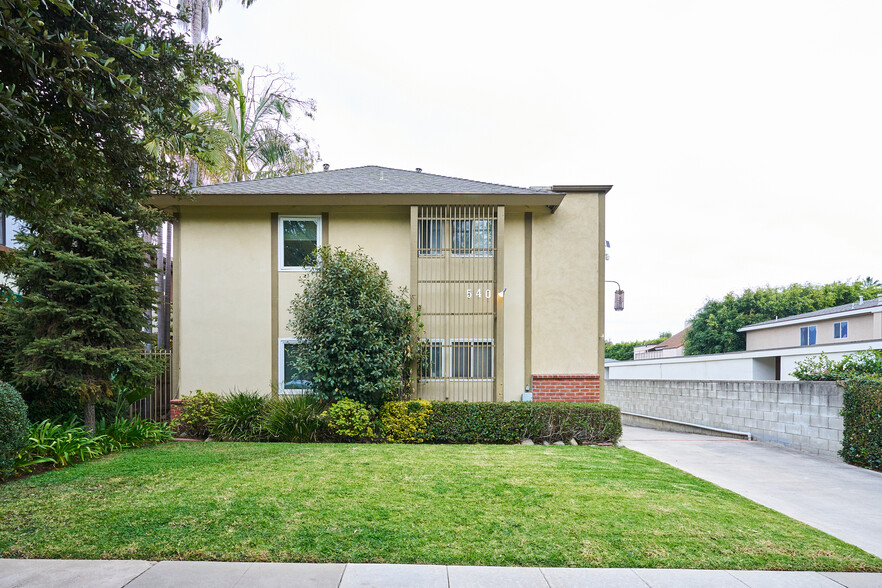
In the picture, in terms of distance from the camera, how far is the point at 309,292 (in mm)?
9320

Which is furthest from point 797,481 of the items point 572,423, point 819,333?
point 819,333

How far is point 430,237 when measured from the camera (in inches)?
400

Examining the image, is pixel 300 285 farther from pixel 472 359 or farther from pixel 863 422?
pixel 863 422

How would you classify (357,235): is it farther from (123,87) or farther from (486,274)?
(123,87)

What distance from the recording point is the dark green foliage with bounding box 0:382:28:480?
5645 mm

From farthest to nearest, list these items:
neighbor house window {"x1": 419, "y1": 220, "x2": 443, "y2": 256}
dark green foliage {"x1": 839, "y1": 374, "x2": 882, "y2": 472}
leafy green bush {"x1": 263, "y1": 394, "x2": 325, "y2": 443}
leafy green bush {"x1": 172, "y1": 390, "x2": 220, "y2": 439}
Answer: neighbor house window {"x1": 419, "y1": 220, "x2": 443, "y2": 256} → leafy green bush {"x1": 172, "y1": 390, "x2": 220, "y2": 439} → leafy green bush {"x1": 263, "y1": 394, "x2": 325, "y2": 443} → dark green foliage {"x1": 839, "y1": 374, "x2": 882, "y2": 472}

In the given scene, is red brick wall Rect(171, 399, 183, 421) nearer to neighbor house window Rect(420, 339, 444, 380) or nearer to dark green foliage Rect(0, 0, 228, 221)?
neighbor house window Rect(420, 339, 444, 380)

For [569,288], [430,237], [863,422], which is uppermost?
[430,237]

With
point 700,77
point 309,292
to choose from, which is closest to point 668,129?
point 700,77

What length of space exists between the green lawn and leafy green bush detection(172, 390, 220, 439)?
231 centimetres

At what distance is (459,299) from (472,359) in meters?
1.26

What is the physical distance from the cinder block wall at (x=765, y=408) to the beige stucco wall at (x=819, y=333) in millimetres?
5750

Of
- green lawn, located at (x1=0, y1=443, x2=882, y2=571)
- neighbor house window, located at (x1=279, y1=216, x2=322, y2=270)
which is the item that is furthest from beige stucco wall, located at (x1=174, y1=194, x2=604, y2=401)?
green lawn, located at (x1=0, y1=443, x2=882, y2=571)

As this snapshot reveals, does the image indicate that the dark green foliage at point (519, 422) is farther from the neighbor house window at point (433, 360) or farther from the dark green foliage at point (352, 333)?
the dark green foliage at point (352, 333)
